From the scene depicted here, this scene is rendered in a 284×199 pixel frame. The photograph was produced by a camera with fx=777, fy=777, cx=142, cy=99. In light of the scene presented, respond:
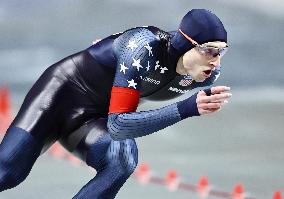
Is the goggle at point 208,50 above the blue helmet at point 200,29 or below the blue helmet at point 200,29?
below

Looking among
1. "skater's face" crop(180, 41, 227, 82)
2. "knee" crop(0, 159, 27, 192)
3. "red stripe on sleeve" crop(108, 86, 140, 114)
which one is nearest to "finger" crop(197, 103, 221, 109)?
"skater's face" crop(180, 41, 227, 82)

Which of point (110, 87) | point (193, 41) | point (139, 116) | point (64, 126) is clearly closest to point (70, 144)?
point (64, 126)

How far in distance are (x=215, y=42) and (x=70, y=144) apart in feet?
5.02

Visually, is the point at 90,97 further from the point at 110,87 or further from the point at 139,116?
the point at 139,116

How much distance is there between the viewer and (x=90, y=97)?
241 inches

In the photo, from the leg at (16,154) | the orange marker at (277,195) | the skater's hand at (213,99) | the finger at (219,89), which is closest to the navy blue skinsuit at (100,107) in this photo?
the leg at (16,154)

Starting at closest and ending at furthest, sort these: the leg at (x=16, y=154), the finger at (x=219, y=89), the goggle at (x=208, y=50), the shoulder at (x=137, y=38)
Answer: the finger at (x=219, y=89), the goggle at (x=208, y=50), the shoulder at (x=137, y=38), the leg at (x=16, y=154)

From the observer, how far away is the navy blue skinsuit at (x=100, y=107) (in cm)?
545

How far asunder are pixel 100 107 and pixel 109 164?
53cm

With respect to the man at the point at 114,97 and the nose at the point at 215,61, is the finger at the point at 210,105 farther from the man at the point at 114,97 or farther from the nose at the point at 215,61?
the nose at the point at 215,61

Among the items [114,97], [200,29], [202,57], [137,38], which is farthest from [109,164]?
[200,29]

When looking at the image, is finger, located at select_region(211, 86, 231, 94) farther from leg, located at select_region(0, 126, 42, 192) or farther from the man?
leg, located at select_region(0, 126, 42, 192)

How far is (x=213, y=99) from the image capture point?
5.02 m

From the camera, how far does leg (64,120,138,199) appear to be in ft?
19.2
